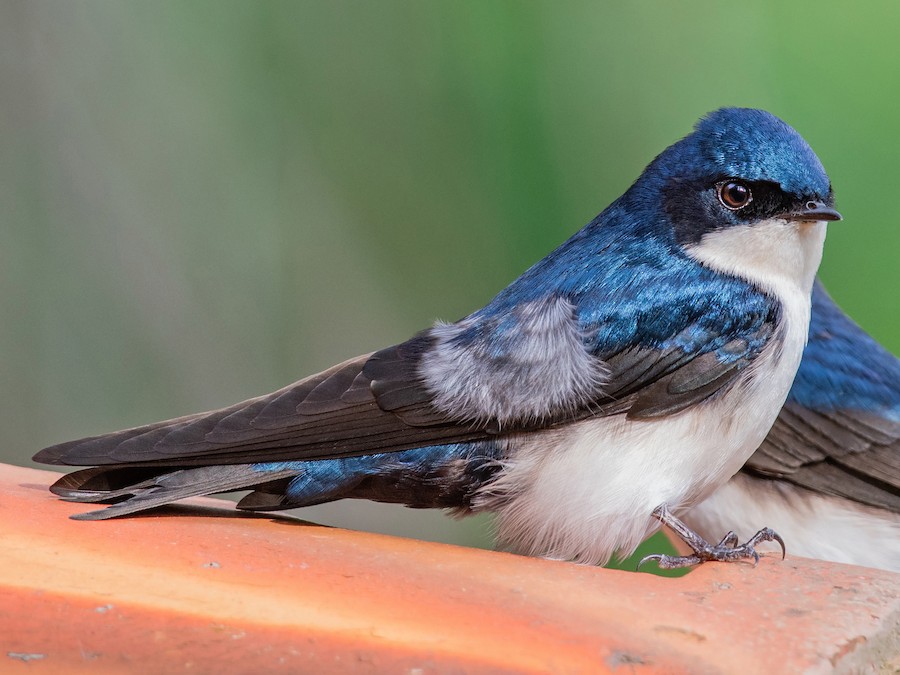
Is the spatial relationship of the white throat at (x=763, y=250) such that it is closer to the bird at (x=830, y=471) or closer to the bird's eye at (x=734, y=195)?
the bird's eye at (x=734, y=195)

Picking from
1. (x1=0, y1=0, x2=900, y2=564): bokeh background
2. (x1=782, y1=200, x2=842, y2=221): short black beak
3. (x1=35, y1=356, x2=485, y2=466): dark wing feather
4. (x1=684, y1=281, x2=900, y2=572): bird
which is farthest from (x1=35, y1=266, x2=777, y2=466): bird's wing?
(x1=0, y1=0, x2=900, y2=564): bokeh background

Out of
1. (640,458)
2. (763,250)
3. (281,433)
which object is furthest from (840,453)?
(281,433)

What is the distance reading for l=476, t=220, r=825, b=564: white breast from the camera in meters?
1.34

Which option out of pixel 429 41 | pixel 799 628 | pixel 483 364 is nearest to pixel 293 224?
pixel 429 41

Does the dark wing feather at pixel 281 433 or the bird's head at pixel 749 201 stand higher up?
the bird's head at pixel 749 201

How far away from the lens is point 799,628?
0.93 meters

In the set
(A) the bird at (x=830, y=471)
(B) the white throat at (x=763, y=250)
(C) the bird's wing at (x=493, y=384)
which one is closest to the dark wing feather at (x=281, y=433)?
(C) the bird's wing at (x=493, y=384)

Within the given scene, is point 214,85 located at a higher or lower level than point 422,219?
higher

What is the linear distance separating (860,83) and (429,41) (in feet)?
3.04

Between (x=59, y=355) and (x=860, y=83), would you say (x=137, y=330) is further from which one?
(x=860, y=83)

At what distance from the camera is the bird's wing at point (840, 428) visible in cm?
202

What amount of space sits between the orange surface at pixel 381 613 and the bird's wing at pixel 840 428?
0.95 metres

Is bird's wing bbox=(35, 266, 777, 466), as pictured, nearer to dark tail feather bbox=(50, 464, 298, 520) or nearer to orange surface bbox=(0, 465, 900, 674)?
dark tail feather bbox=(50, 464, 298, 520)

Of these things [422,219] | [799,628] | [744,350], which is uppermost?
[422,219]
